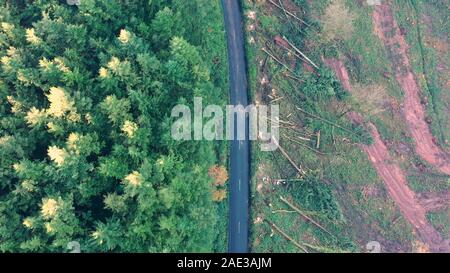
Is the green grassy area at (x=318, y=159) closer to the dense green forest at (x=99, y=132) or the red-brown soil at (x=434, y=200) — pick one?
the red-brown soil at (x=434, y=200)

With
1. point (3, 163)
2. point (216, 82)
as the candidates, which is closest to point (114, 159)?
point (3, 163)

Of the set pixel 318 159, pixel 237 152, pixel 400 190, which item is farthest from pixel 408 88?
pixel 237 152

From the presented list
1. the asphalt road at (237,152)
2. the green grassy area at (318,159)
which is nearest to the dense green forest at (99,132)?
the asphalt road at (237,152)

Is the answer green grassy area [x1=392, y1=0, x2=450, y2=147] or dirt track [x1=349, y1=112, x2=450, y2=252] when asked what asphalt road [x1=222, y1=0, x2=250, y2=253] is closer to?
dirt track [x1=349, y1=112, x2=450, y2=252]

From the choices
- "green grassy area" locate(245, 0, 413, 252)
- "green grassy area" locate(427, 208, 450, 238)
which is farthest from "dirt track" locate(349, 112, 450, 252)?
"green grassy area" locate(245, 0, 413, 252)

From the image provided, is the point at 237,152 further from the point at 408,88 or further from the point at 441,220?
the point at 441,220

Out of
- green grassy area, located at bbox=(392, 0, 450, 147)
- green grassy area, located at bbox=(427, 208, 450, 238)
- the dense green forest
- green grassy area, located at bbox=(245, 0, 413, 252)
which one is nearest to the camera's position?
the dense green forest
